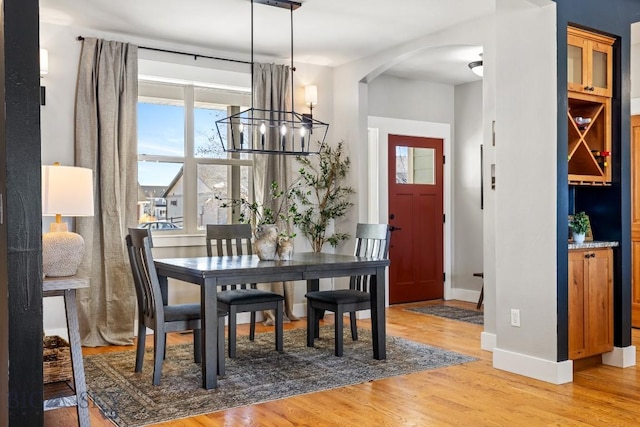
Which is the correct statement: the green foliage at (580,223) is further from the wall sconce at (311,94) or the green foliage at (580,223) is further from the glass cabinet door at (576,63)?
the wall sconce at (311,94)

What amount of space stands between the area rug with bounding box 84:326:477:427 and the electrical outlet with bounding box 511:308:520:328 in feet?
1.76

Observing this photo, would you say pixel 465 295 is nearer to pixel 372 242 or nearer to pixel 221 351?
pixel 372 242

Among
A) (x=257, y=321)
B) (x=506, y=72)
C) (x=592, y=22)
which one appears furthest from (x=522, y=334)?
(x=257, y=321)

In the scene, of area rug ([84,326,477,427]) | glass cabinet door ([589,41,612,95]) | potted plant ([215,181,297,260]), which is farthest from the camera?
potted plant ([215,181,297,260])

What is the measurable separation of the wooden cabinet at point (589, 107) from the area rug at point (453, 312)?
2.11 m

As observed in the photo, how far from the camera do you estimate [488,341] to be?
4824mm

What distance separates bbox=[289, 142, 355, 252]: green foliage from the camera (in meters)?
6.38

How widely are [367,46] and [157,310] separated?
331 centimetres

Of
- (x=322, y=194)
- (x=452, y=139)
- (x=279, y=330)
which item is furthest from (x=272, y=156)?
(x=452, y=139)

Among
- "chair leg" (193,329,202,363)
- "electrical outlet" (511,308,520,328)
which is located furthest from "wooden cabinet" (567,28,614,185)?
"chair leg" (193,329,202,363)

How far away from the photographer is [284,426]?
315 cm

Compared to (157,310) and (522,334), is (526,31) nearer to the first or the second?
(522,334)

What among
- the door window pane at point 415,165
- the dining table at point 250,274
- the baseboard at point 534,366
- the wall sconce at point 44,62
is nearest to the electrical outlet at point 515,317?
the baseboard at point 534,366

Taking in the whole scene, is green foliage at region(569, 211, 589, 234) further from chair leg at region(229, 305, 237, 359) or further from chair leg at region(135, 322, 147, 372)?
chair leg at region(135, 322, 147, 372)
